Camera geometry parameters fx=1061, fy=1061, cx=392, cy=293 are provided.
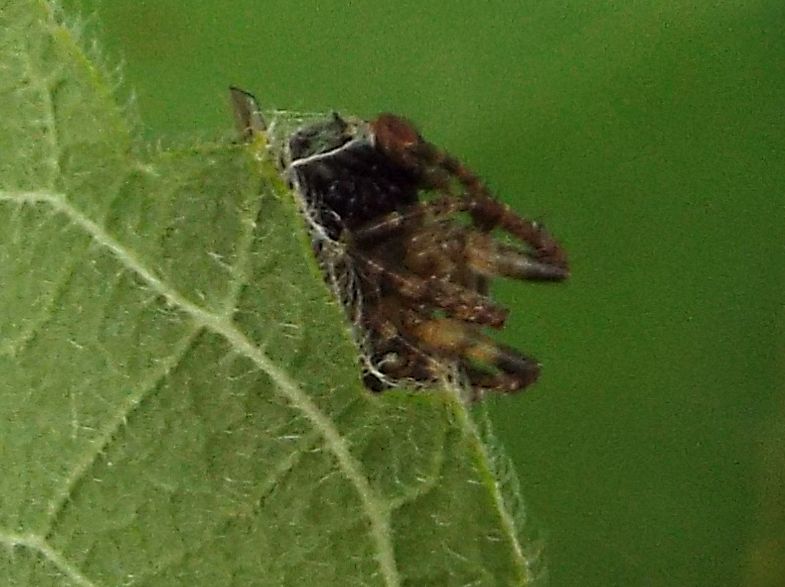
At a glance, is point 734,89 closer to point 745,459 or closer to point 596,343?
point 596,343

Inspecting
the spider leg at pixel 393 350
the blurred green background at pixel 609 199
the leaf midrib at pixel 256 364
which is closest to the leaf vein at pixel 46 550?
the leaf midrib at pixel 256 364

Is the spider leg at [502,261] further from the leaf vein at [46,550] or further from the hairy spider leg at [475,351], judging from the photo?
the leaf vein at [46,550]

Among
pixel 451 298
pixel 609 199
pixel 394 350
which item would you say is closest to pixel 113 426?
pixel 394 350

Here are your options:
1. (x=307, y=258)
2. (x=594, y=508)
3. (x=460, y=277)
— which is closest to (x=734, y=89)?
(x=594, y=508)

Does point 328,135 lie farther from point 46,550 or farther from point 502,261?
point 46,550

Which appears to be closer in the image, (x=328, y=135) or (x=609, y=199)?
(x=328, y=135)
